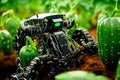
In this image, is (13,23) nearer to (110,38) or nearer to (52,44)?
(52,44)

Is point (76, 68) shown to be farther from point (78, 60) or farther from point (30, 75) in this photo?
point (30, 75)

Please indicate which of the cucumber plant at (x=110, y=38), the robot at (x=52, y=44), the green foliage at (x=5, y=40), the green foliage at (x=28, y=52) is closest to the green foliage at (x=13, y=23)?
the green foliage at (x=5, y=40)

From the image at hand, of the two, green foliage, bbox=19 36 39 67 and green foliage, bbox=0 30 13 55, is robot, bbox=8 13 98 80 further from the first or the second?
green foliage, bbox=0 30 13 55

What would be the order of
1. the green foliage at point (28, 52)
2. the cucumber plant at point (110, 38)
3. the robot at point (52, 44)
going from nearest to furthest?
the cucumber plant at point (110, 38) → the robot at point (52, 44) → the green foliage at point (28, 52)

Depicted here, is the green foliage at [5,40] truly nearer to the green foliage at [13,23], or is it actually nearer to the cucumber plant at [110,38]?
the green foliage at [13,23]

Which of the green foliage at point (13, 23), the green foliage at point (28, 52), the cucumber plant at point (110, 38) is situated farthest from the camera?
the green foliage at point (13, 23)

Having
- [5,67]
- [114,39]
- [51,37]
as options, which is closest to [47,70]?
A: [51,37]

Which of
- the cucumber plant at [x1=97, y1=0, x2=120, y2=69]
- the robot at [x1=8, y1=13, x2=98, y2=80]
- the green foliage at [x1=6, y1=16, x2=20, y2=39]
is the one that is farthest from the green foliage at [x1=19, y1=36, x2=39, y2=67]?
the green foliage at [x1=6, y1=16, x2=20, y2=39]
